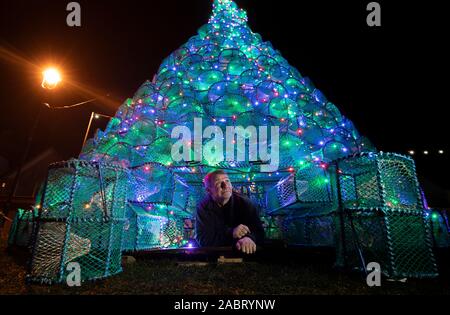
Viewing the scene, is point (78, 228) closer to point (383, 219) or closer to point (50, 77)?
point (383, 219)

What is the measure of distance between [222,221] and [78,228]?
72.5 inches

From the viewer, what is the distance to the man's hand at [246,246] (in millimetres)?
2905

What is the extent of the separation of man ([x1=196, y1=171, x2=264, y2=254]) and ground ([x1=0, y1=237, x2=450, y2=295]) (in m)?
0.43

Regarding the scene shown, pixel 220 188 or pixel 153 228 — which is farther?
pixel 153 228

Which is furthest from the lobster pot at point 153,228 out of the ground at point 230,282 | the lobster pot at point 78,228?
the ground at point 230,282

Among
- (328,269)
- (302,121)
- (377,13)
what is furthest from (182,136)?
(377,13)

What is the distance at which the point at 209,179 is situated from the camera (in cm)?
354

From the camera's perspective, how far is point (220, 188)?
3412 mm

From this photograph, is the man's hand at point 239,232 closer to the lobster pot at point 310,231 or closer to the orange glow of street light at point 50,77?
the lobster pot at point 310,231

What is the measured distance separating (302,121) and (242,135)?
5.09 ft

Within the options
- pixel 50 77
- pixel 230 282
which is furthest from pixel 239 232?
pixel 50 77

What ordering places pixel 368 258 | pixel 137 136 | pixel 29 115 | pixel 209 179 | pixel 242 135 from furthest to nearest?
pixel 29 115 → pixel 137 136 → pixel 242 135 → pixel 209 179 → pixel 368 258

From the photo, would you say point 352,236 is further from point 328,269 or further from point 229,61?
point 229,61

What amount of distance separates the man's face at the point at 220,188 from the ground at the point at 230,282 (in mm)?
928
